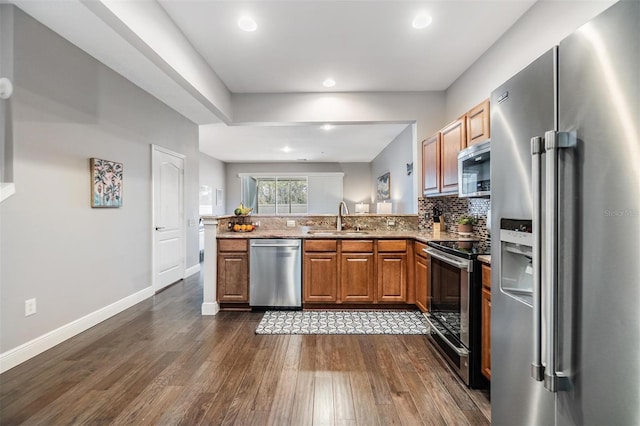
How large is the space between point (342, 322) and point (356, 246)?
854 millimetres

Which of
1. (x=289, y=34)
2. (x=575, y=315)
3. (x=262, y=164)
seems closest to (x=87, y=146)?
(x=289, y=34)

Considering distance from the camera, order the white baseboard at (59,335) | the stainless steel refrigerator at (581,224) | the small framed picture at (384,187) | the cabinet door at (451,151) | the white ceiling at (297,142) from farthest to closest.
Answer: the small framed picture at (384,187), the white ceiling at (297,142), the cabinet door at (451,151), the white baseboard at (59,335), the stainless steel refrigerator at (581,224)

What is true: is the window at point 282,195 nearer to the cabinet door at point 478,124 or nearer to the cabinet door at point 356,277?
the cabinet door at point 356,277

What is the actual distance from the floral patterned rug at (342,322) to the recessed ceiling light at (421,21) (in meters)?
2.85

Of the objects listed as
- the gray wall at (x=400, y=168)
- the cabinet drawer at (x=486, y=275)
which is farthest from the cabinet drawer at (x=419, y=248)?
the gray wall at (x=400, y=168)

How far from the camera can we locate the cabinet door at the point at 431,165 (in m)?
3.27

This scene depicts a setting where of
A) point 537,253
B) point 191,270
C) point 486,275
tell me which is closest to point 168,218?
point 191,270

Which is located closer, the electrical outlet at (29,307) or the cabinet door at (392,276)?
the electrical outlet at (29,307)

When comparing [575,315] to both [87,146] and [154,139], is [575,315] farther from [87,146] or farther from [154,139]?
[154,139]

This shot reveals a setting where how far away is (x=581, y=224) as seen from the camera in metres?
0.83

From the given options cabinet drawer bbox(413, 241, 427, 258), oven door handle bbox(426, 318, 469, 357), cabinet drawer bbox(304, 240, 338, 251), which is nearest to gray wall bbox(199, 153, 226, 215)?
cabinet drawer bbox(304, 240, 338, 251)

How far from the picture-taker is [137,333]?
2.72 metres

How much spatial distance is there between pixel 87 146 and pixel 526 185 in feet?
12.2

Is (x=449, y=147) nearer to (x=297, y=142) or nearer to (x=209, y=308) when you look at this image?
(x=209, y=308)
